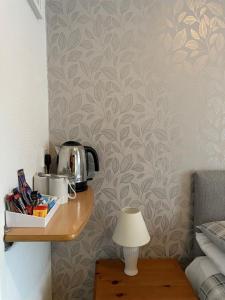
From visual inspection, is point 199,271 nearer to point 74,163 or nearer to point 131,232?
point 131,232

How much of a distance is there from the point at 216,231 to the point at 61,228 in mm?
803

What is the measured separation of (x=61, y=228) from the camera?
0.98 meters

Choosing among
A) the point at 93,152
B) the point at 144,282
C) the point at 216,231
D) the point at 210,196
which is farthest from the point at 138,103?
the point at 144,282

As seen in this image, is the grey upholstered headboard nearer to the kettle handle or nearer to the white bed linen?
the white bed linen

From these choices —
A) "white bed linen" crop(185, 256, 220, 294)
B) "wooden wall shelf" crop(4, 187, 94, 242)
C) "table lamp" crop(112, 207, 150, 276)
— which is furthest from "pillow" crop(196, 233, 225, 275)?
"wooden wall shelf" crop(4, 187, 94, 242)

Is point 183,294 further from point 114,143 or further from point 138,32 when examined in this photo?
point 138,32

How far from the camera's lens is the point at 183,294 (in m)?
1.29

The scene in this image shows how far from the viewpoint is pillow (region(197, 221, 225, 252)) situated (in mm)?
1331

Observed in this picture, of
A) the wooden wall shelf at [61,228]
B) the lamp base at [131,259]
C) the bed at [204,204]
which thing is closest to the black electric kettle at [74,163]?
the wooden wall shelf at [61,228]

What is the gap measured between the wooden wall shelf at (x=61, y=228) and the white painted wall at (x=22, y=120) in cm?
6

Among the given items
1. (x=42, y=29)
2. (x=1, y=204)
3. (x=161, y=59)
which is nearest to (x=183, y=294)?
(x=1, y=204)

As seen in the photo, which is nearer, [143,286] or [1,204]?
[1,204]

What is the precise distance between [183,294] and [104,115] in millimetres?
956

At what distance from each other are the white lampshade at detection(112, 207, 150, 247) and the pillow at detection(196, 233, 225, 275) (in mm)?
311
